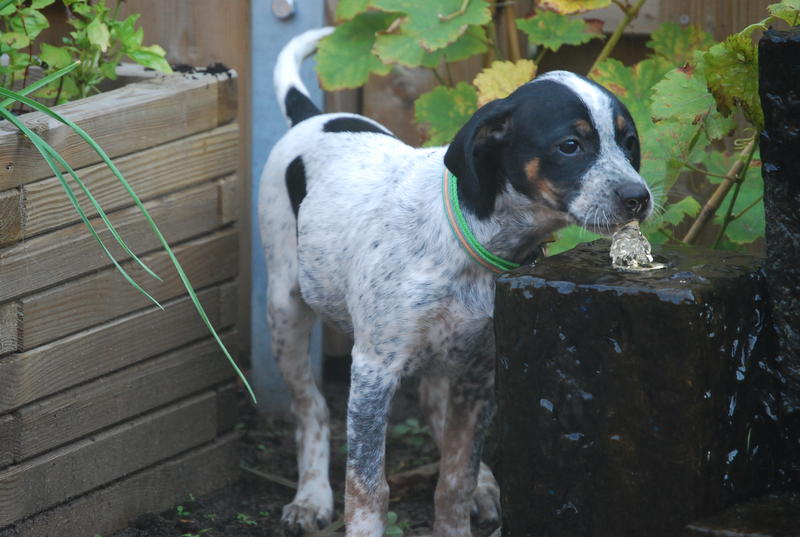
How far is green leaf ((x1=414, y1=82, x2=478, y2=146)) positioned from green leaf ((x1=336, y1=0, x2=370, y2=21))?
360mm

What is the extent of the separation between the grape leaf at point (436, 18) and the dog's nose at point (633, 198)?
41.8 inches

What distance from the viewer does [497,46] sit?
4113mm

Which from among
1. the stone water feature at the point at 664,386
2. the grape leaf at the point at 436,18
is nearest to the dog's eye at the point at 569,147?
the stone water feature at the point at 664,386

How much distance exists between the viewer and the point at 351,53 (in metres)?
3.85

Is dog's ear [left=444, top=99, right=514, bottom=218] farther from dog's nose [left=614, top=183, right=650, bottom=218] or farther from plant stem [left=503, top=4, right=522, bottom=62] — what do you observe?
plant stem [left=503, top=4, right=522, bottom=62]

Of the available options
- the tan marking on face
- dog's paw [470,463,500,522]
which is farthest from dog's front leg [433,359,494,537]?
the tan marking on face

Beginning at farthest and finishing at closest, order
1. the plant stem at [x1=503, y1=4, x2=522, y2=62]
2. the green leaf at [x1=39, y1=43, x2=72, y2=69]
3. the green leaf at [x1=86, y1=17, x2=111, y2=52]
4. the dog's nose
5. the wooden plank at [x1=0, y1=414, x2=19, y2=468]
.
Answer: the plant stem at [x1=503, y1=4, x2=522, y2=62]
the green leaf at [x1=39, y1=43, x2=72, y2=69]
the green leaf at [x1=86, y1=17, x2=111, y2=52]
the wooden plank at [x1=0, y1=414, x2=19, y2=468]
the dog's nose

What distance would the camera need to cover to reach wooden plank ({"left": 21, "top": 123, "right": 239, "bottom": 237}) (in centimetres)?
299

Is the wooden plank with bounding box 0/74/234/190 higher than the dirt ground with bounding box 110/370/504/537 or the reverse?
higher

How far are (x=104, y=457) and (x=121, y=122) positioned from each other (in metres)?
0.98

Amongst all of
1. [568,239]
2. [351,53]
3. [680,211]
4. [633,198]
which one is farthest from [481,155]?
[351,53]

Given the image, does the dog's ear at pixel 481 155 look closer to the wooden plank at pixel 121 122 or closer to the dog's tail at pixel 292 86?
the wooden plank at pixel 121 122

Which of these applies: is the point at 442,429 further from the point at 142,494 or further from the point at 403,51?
the point at 403,51

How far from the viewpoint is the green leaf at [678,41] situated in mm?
3695
